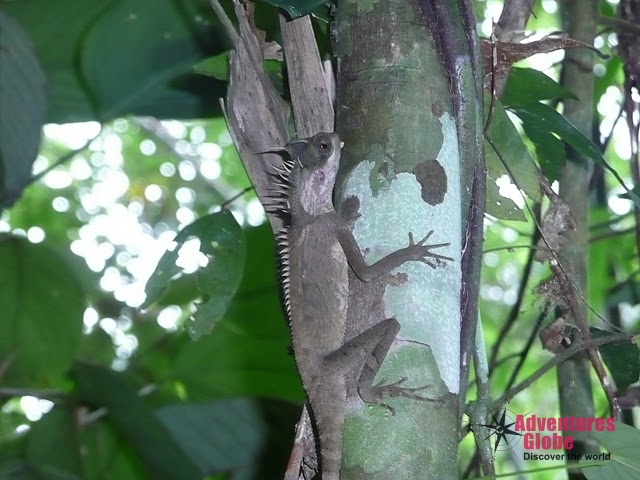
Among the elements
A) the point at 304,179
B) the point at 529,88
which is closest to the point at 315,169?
the point at 304,179

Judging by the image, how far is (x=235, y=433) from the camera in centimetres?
262

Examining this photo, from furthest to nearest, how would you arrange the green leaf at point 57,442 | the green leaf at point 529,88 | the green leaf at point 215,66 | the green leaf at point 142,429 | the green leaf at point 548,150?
the green leaf at point 57,442 < the green leaf at point 142,429 < the green leaf at point 215,66 < the green leaf at point 548,150 < the green leaf at point 529,88

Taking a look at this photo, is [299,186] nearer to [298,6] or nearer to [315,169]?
[315,169]

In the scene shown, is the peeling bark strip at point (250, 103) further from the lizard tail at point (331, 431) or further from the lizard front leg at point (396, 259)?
the lizard tail at point (331, 431)

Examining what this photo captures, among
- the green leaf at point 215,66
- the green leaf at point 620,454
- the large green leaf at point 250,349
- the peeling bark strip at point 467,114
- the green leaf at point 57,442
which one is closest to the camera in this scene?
the green leaf at point 620,454

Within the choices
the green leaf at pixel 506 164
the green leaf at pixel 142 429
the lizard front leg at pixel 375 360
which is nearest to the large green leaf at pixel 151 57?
the green leaf at pixel 142 429

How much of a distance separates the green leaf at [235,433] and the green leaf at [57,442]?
34 centimetres

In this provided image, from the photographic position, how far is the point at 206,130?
8859mm

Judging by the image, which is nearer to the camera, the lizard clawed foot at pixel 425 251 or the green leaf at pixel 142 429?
the lizard clawed foot at pixel 425 251

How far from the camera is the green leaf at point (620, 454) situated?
1263mm

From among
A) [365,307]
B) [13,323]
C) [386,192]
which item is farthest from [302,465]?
[13,323]

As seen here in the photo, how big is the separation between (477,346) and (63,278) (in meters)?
1.80

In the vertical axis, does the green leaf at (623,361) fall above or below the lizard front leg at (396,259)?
below

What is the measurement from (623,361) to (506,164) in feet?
1.83
